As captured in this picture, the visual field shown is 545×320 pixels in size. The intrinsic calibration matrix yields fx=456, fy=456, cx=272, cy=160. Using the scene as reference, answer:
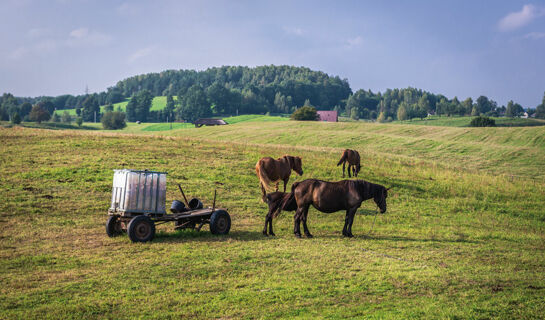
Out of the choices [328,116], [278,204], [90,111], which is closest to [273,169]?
[278,204]

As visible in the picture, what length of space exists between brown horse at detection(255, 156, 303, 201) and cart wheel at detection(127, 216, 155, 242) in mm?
7232

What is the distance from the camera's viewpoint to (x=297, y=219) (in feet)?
51.6

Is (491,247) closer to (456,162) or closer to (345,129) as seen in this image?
(456,162)

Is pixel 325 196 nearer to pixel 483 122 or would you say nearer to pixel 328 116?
pixel 483 122

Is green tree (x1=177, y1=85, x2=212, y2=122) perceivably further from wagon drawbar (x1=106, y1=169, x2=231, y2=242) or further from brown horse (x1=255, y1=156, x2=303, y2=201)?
wagon drawbar (x1=106, y1=169, x2=231, y2=242)

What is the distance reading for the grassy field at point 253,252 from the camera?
9031 millimetres

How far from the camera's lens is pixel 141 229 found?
13938 millimetres

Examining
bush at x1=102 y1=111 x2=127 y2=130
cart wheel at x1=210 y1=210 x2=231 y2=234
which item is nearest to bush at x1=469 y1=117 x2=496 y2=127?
bush at x1=102 y1=111 x2=127 y2=130

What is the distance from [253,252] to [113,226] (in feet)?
15.8

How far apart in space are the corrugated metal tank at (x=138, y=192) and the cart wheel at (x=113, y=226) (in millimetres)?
489

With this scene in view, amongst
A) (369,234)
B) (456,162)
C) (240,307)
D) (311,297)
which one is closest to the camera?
(240,307)

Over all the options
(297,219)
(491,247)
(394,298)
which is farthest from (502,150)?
(394,298)

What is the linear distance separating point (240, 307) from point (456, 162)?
50.0m

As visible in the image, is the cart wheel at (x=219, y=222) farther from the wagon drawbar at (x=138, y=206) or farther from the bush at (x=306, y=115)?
the bush at (x=306, y=115)
